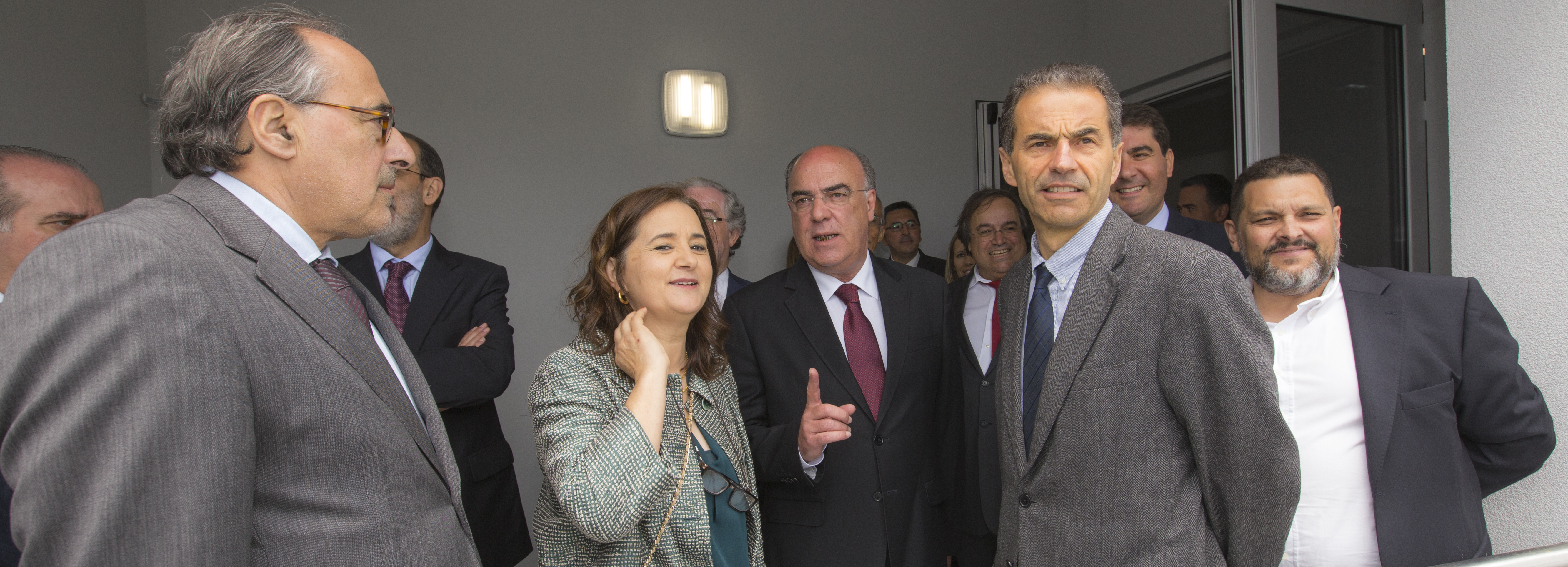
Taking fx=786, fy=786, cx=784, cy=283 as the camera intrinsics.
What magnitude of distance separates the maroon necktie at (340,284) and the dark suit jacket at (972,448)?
1423 mm

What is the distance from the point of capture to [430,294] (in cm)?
277

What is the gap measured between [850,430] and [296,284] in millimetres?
1239

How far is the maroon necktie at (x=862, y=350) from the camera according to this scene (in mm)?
2170

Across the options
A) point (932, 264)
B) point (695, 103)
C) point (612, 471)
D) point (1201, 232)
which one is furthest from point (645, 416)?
point (932, 264)

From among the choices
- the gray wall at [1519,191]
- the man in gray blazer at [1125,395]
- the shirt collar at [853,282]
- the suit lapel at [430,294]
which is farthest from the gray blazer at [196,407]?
the gray wall at [1519,191]

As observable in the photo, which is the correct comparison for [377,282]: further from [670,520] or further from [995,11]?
[995,11]

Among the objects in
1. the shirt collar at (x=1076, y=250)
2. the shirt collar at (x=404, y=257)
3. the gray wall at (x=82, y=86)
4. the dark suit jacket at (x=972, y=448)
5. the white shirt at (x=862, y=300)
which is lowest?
the dark suit jacket at (x=972, y=448)

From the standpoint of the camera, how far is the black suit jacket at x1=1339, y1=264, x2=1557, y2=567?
72.6 inches

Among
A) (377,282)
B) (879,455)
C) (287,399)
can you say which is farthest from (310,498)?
(377,282)

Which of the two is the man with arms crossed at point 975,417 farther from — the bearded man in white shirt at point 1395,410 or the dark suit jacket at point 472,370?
the dark suit jacket at point 472,370

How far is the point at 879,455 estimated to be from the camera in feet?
6.81

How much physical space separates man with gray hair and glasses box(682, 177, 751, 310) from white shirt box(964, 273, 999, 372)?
0.89 metres

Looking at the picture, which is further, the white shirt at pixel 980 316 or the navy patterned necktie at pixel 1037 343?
the white shirt at pixel 980 316

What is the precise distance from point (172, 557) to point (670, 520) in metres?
0.90
